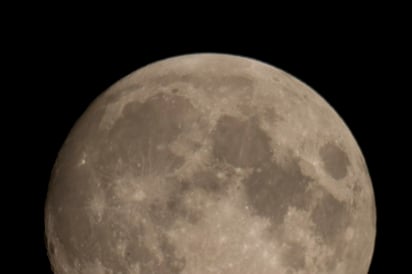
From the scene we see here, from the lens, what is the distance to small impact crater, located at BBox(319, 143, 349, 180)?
4.74 meters

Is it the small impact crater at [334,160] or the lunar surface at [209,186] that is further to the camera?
the small impact crater at [334,160]

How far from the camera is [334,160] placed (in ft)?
15.8

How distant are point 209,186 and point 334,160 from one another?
3.18 feet

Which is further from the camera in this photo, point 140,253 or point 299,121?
point 299,121

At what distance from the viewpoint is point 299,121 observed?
4.80 m

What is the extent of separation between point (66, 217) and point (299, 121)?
1743 mm

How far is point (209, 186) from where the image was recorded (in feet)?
14.5

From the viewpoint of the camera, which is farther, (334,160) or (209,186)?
(334,160)

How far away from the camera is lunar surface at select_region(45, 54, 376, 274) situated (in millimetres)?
4371

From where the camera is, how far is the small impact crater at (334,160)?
4.74m

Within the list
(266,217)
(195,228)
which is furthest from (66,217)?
(266,217)

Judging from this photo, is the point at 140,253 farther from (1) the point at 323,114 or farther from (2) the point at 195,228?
(1) the point at 323,114

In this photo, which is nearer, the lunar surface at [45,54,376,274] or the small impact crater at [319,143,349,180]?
the lunar surface at [45,54,376,274]

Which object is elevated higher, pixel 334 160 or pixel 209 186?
pixel 334 160
